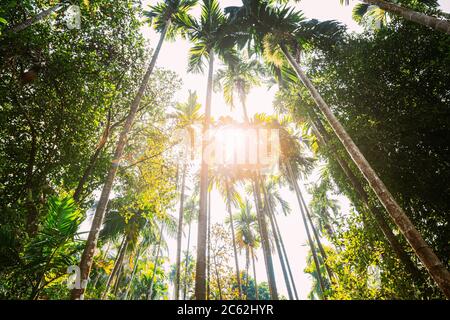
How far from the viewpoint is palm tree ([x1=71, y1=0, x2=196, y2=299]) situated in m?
5.41

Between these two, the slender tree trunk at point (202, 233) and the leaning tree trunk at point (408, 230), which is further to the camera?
the slender tree trunk at point (202, 233)

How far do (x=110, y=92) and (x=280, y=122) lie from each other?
12885 millimetres

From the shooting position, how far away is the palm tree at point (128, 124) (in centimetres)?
541

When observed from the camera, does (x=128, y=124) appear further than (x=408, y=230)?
Yes

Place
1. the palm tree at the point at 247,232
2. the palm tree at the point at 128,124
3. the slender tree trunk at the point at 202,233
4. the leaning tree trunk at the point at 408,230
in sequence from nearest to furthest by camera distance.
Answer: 1. the leaning tree trunk at the point at 408,230
2. the palm tree at the point at 128,124
3. the slender tree trunk at the point at 202,233
4. the palm tree at the point at 247,232

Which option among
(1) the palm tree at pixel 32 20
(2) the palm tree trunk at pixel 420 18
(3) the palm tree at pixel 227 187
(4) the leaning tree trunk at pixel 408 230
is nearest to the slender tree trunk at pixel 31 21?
(1) the palm tree at pixel 32 20

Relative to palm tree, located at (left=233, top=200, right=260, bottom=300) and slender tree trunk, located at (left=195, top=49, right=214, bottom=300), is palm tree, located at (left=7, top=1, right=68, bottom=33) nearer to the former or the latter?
slender tree trunk, located at (left=195, top=49, right=214, bottom=300)

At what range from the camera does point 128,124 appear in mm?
7637

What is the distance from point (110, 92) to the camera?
8.27m

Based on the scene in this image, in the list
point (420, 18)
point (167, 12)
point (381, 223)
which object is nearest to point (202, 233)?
point (381, 223)

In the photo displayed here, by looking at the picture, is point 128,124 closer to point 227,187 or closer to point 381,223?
point 381,223

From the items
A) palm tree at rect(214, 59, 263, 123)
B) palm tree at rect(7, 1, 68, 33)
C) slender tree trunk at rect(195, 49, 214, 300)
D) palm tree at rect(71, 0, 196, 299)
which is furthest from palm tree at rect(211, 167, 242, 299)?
palm tree at rect(7, 1, 68, 33)

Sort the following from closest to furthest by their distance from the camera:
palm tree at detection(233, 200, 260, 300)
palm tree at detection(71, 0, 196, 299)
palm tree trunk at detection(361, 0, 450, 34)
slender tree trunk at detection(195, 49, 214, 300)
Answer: palm tree at detection(71, 0, 196, 299)
palm tree trunk at detection(361, 0, 450, 34)
slender tree trunk at detection(195, 49, 214, 300)
palm tree at detection(233, 200, 260, 300)

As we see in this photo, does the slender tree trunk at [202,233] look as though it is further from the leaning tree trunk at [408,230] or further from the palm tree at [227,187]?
the palm tree at [227,187]
